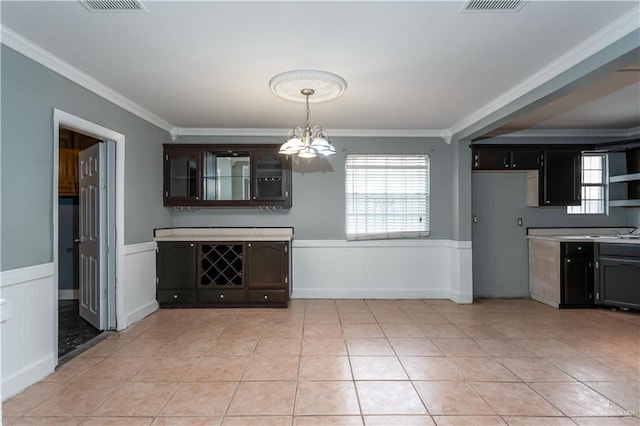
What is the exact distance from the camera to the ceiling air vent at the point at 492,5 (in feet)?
6.33

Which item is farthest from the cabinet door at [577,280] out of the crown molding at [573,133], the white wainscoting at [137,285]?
the white wainscoting at [137,285]

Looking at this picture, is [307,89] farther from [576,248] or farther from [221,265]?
[576,248]

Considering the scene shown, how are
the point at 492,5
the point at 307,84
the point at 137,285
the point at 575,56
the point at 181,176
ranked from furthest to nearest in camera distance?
the point at 181,176 → the point at 137,285 → the point at 307,84 → the point at 575,56 → the point at 492,5

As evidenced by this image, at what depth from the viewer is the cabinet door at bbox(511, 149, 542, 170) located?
15.7 feet

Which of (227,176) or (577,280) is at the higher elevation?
(227,176)

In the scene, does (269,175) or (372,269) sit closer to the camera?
(269,175)

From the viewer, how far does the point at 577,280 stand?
14.4 ft

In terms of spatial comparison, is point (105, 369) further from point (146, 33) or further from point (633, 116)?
point (633, 116)

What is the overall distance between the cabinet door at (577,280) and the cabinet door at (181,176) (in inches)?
198

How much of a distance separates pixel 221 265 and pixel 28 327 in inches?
84.1

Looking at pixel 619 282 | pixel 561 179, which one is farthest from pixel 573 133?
pixel 619 282

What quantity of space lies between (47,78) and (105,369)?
235 centimetres

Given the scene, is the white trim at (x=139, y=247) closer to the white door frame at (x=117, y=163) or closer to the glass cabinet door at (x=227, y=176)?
the white door frame at (x=117, y=163)

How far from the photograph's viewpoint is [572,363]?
278 centimetres
